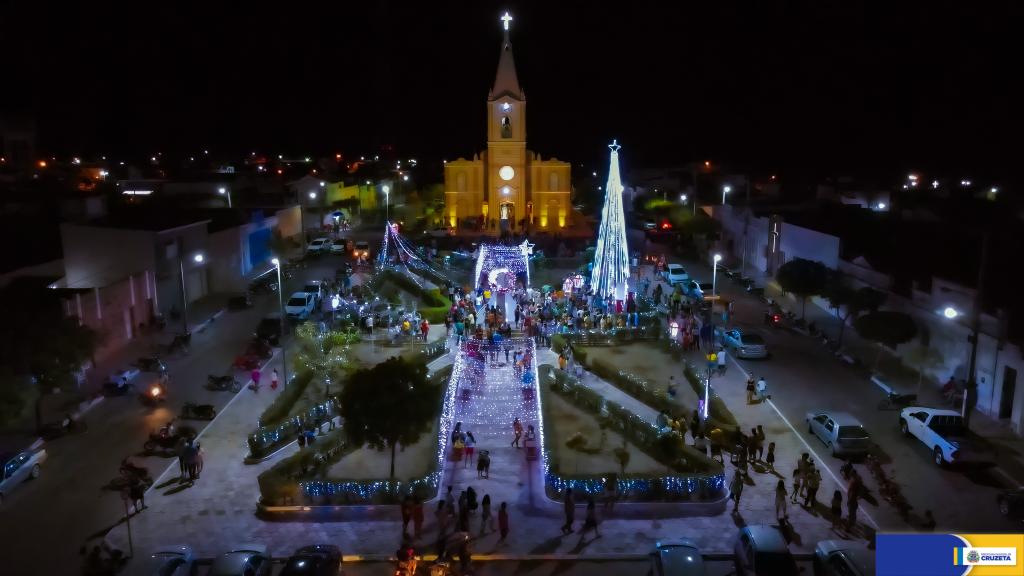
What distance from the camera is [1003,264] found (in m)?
24.8

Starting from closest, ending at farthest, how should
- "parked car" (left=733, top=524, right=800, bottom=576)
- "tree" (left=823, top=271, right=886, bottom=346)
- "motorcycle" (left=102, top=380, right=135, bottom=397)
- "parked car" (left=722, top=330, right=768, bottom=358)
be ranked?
"parked car" (left=733, top=524, right=800, bottom=576), "motorcycle" (left=102, top=380, right=135, bottom=397), "tree" (left=823, top=271, right=886, bottom=346), "parked car" (left=722, top=330, right=768, bottom=358)

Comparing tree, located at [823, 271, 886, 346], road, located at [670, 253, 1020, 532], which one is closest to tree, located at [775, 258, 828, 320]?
tree, located at [823, 271, 886, 346]

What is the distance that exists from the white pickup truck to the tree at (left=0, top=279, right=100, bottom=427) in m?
20.1

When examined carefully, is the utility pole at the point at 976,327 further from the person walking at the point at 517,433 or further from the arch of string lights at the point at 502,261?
the arch of string lights at the point at 502,261

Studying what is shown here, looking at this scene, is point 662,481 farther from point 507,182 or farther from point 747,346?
point 507,182

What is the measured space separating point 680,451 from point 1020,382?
8.52 metres

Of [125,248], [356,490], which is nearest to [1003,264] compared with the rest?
[356,490]

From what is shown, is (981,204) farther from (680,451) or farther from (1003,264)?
(680,451)

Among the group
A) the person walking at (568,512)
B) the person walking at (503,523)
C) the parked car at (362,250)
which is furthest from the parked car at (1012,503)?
the parked car at (362,250)

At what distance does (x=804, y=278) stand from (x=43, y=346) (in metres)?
23.7

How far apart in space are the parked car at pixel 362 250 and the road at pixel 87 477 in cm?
1700

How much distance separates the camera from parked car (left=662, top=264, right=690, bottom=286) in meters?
36.0

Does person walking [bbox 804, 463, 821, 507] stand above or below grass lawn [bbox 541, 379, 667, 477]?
above

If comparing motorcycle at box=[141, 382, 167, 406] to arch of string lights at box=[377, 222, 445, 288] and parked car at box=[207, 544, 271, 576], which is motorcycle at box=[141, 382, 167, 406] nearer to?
parked car at box=[207, 544, 271, 576]
